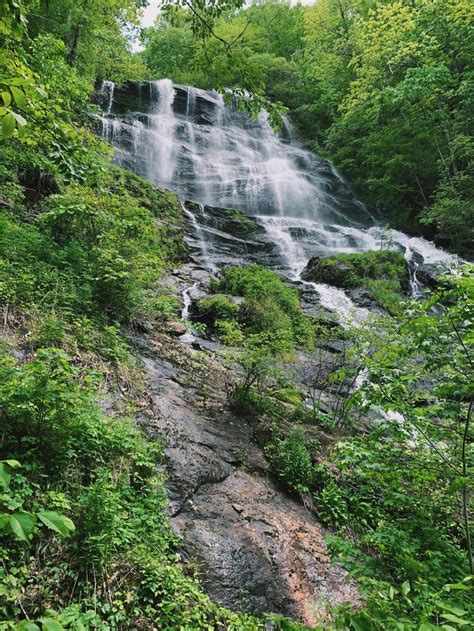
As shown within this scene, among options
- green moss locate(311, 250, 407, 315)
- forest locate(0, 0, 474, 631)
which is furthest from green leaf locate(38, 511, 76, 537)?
green moss locate(311, 250, 407, 315)

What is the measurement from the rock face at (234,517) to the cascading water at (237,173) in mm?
8871

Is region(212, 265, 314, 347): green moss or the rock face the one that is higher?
region(212, 265, 314, 347): green moss

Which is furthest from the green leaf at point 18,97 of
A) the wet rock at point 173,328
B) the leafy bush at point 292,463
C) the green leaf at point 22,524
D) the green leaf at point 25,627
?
the wet rock at point 173,328

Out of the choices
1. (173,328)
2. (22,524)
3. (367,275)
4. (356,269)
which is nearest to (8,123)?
(22,524)

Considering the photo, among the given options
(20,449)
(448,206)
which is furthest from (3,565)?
(448,206)

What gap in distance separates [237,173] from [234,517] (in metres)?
18.2

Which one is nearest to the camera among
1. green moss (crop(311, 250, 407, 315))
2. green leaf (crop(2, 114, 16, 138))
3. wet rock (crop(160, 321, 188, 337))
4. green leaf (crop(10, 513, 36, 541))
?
green leaf (crop(10, 513, 36, 541))

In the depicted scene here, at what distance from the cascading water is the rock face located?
349 inches

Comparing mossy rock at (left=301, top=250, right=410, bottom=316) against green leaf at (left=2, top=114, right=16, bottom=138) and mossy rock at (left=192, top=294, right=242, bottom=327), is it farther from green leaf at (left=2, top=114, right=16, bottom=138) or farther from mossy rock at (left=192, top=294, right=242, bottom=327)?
green leaf at (left=2, top=114, right=16, bottom=138)

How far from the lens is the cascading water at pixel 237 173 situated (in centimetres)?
1602

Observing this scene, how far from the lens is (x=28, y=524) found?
1116 mm

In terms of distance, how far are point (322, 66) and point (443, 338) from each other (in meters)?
27.9

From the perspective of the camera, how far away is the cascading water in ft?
52.5

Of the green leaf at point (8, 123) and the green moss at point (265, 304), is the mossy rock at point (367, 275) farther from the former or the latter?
the green leaf at point (8, 123)
